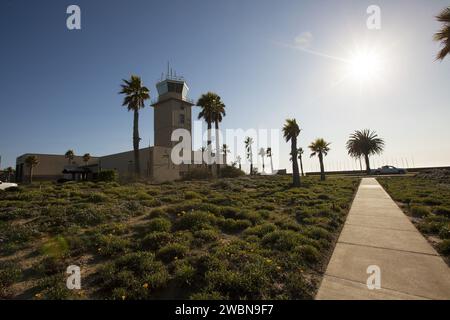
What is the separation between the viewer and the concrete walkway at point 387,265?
4.39m

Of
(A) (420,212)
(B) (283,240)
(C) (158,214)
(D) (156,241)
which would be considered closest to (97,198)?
(C) (158,214)

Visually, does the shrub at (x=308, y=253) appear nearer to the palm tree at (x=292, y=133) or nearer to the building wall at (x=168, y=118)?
the palm tree at (x=292, y=133)

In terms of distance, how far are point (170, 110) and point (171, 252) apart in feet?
142

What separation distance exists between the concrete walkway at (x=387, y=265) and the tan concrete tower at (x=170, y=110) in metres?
40.3

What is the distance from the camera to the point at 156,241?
7.09 m

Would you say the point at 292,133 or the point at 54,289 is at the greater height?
the point at 292,133

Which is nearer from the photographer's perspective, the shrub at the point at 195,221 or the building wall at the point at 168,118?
the shrub at the point at 195,221

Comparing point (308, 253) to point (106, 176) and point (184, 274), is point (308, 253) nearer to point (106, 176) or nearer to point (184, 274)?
point (184, 274)

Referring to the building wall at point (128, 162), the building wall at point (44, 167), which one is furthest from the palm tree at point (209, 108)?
the building wall at point (44, 167)

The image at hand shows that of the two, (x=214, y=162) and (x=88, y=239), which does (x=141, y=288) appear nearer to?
(x=88, y=239)

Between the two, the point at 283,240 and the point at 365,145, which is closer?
the point at 283,240

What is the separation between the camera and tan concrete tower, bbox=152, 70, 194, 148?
46156 millimetres
